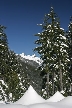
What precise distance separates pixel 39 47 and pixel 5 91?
25.1 feet

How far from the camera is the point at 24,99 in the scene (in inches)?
490

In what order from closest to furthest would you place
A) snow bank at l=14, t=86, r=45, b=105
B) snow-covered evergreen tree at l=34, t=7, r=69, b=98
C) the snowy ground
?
the snowy ground, snow bank at l=14, t=86, r=45, b=105, snow-covered evergreen tree at l=34, t=7, r=69, b=98

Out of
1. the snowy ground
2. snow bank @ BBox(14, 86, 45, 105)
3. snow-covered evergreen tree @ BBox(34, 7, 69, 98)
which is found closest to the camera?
the snowy ground

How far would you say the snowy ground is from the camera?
862cm

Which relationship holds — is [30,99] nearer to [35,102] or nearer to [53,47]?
[35,102]

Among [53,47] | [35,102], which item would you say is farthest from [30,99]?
[53,47]

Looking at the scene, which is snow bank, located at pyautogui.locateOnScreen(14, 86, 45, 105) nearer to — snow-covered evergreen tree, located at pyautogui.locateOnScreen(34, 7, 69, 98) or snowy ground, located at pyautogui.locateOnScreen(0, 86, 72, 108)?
snowy ground, located at pyautogui.locateOnScreen(0, 86, 72, 108)

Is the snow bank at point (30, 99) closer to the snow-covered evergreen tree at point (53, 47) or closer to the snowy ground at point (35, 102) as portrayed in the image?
the snowy ground at point (35, 102)

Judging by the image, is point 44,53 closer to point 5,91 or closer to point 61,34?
point 61,34

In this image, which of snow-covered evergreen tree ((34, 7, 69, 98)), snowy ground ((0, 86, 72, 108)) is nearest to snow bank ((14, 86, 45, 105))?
snowy ground ((0, 86, 72, 108))

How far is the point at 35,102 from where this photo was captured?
12.3 m

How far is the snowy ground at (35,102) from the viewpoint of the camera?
862cm

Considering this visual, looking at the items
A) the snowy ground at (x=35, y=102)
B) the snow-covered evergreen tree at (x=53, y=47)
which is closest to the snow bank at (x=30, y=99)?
the snowy ground at (x=35, y=102)

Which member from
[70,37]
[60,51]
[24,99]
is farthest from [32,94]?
[70,37]
